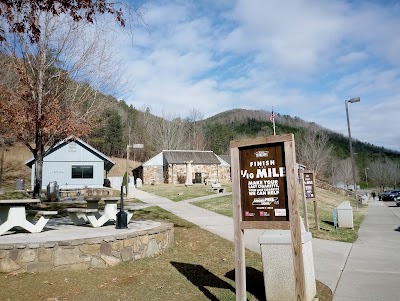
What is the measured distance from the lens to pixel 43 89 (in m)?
16.0

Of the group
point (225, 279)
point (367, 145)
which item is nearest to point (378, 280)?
point (225, 279)

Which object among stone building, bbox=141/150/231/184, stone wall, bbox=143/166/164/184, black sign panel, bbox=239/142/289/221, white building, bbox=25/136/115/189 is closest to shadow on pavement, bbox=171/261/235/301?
black sign panel, bbox=239/142/289/221

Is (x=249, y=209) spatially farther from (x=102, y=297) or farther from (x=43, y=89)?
(x=43, y=89)

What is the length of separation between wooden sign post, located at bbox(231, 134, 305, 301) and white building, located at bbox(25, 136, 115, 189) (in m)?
29.3

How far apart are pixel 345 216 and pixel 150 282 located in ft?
31.4

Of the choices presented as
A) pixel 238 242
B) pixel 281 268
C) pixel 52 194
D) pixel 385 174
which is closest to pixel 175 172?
pixel 52 194

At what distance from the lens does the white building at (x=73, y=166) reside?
102 feet

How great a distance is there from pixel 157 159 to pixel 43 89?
103ft

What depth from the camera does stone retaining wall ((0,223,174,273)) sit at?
5.73 m

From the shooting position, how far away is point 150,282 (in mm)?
5535

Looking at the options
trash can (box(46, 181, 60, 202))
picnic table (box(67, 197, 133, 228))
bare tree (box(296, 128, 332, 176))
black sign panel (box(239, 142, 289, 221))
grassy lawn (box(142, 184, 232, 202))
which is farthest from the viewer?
bare tree (box(296, 128, 332, 176))

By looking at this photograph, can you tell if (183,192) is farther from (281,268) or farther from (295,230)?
(295,230)

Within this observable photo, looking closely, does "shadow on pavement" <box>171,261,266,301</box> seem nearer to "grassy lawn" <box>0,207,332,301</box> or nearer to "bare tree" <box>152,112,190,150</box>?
"grassy lawn" <box>0,207,332,301</box>

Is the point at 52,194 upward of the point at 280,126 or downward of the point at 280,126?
downward
